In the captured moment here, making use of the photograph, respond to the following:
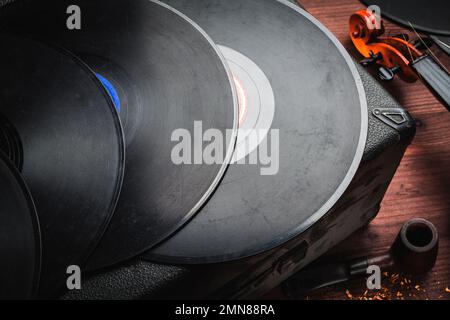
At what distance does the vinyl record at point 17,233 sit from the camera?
23.4 inches

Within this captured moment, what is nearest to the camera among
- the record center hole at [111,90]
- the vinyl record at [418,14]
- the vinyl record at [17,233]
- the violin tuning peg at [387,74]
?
the vinyl record at [17,233]

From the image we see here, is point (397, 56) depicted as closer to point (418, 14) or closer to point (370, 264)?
point (418, 14)

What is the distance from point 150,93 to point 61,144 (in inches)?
5.8

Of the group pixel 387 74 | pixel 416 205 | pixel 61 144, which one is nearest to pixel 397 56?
pixel 387 74

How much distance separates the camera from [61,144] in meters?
0.68

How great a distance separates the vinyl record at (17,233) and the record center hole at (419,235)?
610 millimetres

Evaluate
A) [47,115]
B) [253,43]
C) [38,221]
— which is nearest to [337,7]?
[253,43]

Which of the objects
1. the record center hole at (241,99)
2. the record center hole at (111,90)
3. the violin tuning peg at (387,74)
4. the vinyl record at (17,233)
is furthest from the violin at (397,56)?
the vinyl record at (17,233)

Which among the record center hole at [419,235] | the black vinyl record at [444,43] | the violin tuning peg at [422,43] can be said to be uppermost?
the violin tuning peg at [422,43]

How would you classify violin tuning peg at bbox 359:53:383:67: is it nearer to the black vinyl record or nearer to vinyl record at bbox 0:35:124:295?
the black vinyl record

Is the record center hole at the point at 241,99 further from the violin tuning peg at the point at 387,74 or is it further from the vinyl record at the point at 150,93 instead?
the violin tuning peg at the point at 387,74

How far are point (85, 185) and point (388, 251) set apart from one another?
0.59m

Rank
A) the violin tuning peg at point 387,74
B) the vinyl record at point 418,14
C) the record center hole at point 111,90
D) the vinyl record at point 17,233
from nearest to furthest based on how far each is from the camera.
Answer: the vinyl record at point 17,233
the record center hole at point 111,90
the vinyl record at point 418,14
the violin tuning peg at point 387,74
